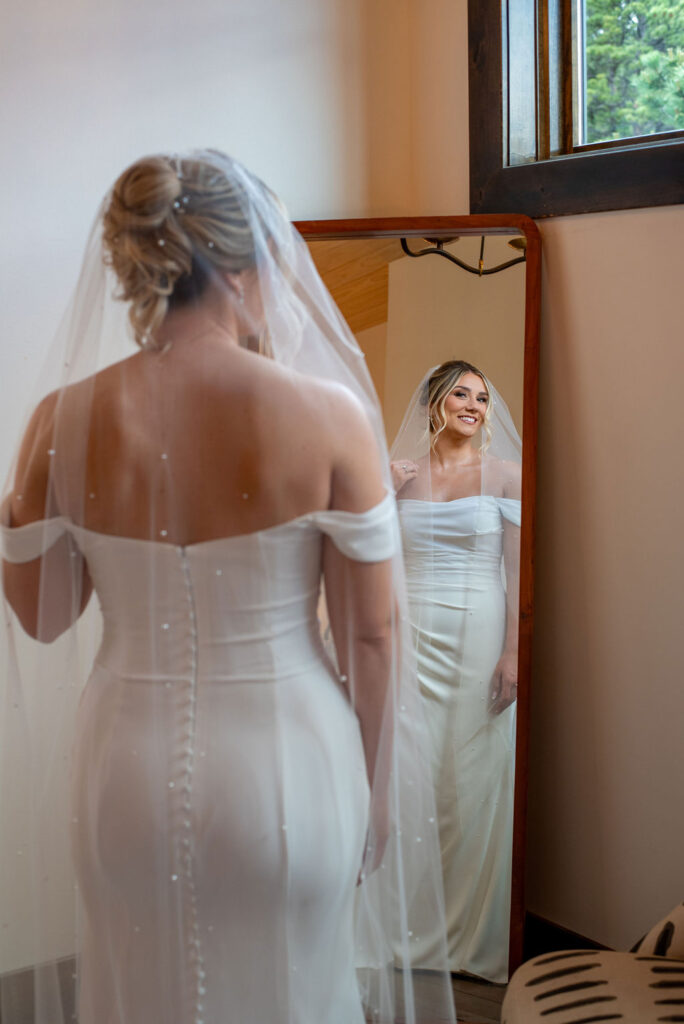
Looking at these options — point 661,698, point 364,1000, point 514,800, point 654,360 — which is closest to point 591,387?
point 654,360

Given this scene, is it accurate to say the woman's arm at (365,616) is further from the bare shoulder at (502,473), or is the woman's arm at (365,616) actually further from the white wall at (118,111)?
the bare shoulder at (502,473)

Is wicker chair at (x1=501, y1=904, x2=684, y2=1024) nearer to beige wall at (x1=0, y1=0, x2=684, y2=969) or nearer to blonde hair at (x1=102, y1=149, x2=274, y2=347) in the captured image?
beige wall at (x1=0, y1=0, x2=684, y2=969)

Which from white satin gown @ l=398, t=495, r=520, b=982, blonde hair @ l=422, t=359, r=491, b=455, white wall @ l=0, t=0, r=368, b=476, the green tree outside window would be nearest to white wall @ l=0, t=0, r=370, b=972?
white wall @ l=0, t=0, r=368, b=476

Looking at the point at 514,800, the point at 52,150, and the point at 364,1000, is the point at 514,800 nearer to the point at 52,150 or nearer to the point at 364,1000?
the point at 364,1000

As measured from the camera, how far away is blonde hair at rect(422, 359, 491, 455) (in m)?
2.30

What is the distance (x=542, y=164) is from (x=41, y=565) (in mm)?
1503

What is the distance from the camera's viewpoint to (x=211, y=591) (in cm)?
123

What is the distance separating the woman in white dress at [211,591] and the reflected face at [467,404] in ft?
3.10

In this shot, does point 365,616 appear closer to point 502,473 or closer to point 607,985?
point 607,985

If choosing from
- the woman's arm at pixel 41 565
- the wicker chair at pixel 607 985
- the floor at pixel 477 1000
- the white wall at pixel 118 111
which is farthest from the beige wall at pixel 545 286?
the woman's arm at pixel 41 565

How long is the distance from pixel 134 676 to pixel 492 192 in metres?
1.60

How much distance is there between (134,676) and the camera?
4.13ft

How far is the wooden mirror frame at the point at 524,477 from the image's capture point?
2.27 metres

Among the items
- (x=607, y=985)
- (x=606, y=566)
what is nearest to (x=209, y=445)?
(x=607, y=985)
